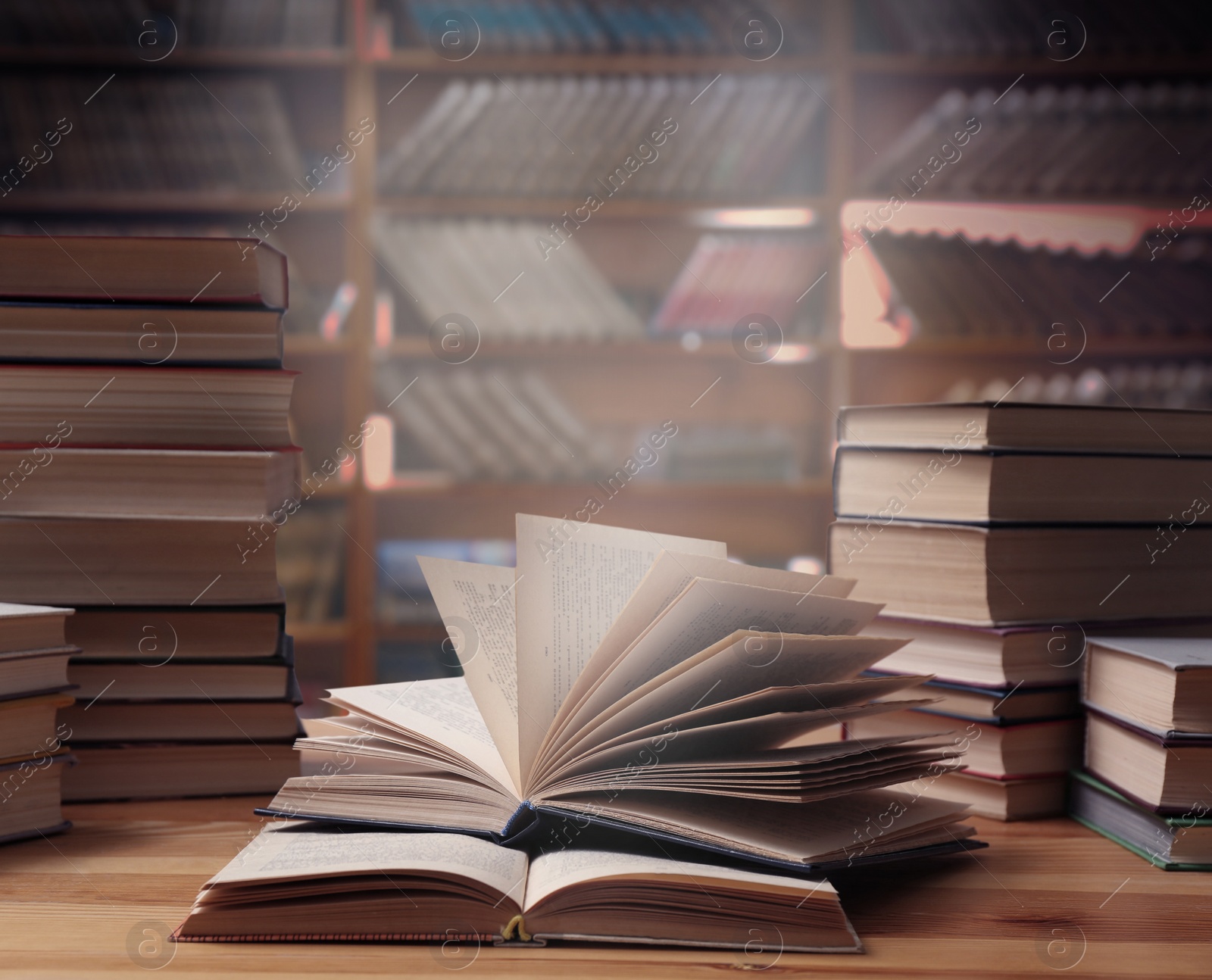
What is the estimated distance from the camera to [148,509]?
737 mm

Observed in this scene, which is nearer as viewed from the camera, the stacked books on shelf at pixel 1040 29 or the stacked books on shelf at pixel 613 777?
the stacked books on shelf at pixel 613 777

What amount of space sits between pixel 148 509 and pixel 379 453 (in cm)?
187

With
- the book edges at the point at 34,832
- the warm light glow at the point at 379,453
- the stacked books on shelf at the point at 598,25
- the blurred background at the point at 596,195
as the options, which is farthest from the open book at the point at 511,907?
the stacked books on shelf at the point at 598,25

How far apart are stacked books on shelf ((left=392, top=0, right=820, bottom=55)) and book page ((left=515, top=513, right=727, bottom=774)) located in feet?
7.16

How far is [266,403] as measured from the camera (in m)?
0.76

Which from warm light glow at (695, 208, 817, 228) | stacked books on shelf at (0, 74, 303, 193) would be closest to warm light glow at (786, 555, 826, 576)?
warm light glow at (695, 208, 817, 228)

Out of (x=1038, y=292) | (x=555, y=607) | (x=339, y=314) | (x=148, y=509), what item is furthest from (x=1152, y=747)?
(x=339, y=314)

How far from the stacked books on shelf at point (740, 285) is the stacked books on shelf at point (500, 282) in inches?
6.0

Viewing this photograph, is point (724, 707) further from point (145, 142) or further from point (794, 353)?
point (145, 142)

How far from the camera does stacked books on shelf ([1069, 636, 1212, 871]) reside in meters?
0.61

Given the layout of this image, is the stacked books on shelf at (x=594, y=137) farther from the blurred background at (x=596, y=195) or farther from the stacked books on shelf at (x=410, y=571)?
the stacked books on shelf at (x=410, y=571)

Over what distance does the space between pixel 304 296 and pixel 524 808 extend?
7.34ft

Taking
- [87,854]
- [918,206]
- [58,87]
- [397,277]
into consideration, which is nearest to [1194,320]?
[918,206]

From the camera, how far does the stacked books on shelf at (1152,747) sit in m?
0.61
